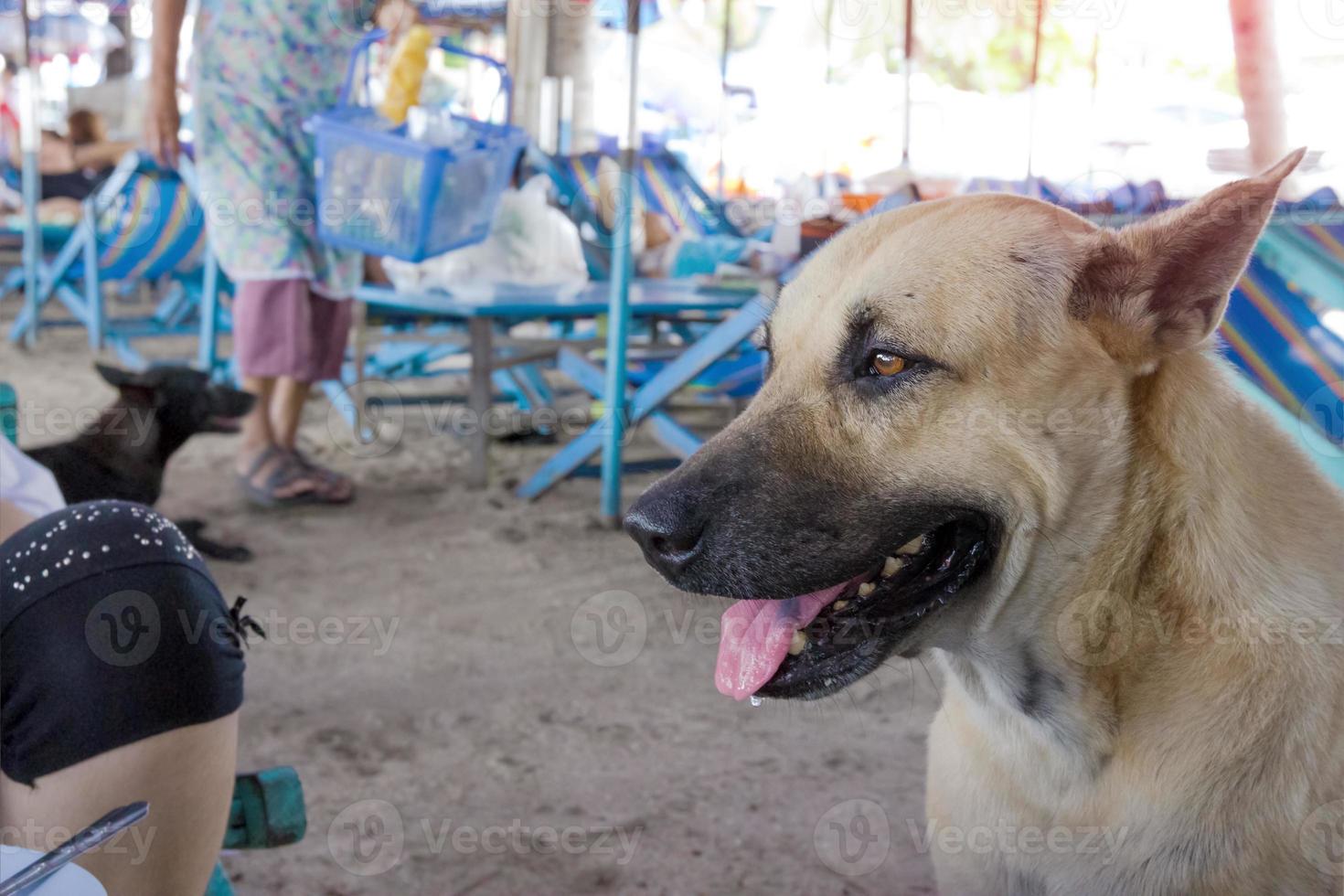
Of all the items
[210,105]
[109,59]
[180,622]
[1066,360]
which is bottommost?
[180,622]

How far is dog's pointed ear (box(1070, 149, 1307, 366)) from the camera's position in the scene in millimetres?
1258

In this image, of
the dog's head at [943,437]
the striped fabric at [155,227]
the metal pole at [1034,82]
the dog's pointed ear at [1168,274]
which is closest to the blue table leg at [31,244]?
the striped fabric at [155,227]

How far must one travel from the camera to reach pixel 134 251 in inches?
255

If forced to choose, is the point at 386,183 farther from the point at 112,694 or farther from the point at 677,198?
the point at 677,198

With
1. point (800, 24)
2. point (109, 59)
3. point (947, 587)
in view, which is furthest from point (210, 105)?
point (109, 59)

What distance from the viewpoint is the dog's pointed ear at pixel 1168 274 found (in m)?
1.26

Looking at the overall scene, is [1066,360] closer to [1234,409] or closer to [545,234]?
[1234,409]

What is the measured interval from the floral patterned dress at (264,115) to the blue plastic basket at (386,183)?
0.36ft

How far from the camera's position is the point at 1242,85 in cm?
382

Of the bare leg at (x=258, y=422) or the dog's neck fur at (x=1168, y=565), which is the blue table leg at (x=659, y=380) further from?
the dog's neck fur at (x=1168, y=565)

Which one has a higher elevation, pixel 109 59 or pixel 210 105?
pixel 109 59

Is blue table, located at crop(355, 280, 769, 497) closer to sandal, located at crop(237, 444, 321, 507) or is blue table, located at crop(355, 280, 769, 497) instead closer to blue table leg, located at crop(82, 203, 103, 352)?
sandal, located at crop(237, 444, 321, 507)

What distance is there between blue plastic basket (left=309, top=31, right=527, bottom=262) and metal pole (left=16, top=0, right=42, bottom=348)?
4.61 metres

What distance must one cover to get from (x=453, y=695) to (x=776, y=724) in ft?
2.65
